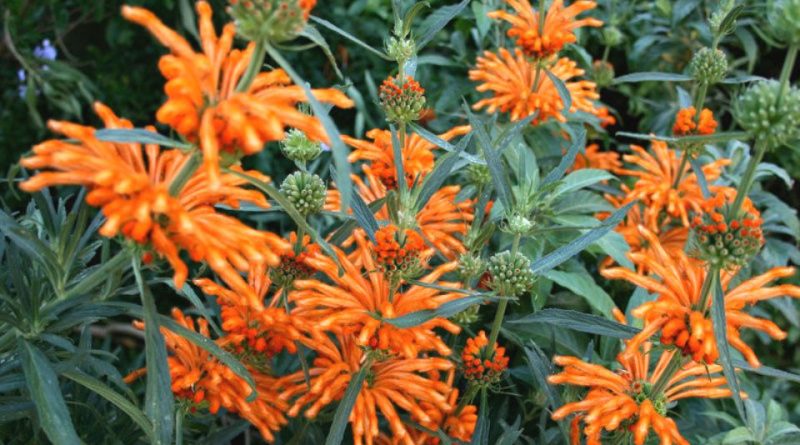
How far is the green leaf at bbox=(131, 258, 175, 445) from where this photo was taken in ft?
2.95

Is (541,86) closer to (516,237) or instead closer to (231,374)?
(516,237)

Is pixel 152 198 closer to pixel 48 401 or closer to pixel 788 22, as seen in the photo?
pixel 48 401

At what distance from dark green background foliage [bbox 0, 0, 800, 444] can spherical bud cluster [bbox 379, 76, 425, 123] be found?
0.27 metres

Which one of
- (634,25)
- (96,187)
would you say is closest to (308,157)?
(96,187)

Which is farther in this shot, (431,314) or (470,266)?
(470,266)

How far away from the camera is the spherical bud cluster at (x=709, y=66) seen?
170 centimetres

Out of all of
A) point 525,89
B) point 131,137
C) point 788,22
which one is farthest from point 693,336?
point 525,89

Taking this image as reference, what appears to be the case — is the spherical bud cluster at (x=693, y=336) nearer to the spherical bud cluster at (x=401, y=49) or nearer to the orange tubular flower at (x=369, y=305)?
the orange tubular flower at (x=369, y=305)

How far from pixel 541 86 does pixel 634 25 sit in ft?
3.53

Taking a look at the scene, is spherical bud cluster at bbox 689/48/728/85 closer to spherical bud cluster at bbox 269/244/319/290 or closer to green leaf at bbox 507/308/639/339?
green leaf at bbox 507/308/639/339

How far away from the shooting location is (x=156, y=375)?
3.03ft

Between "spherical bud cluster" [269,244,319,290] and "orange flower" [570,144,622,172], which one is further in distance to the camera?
"orange flower" [570,144,622,172]

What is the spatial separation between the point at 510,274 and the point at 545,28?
2.51 ft

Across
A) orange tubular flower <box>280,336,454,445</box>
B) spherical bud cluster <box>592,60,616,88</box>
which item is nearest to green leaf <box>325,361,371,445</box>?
orange tubular flower <box>280,336,454,445</box>
